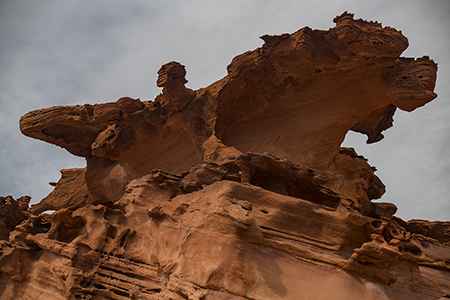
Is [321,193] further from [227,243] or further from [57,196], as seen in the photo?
[57,196]

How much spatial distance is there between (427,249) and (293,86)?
4.90m

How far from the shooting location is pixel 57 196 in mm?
14594

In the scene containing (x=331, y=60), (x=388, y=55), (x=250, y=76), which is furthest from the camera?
(x=250, y=76)

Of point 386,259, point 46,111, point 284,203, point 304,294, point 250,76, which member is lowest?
point 304,294

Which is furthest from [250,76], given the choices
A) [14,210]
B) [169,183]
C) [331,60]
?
[14,210]

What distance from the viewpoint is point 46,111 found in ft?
41.5

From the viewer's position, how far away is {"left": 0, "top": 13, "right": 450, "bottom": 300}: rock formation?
6293 mm

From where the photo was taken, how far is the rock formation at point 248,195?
6293 mm

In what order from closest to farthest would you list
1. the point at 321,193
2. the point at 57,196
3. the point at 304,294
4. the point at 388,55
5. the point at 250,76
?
1. the point at 304,294
2. the point at 321,193
3. the point at 388,55
4. the point at 250,76
5. the point at 57,196

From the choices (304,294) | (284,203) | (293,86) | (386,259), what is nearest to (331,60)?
(293,86)

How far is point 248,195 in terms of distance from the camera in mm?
7117

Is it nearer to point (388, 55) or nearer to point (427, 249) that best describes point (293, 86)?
point (388, 55)

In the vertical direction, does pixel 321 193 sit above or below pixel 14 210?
above

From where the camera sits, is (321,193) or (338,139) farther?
(338,139)
